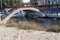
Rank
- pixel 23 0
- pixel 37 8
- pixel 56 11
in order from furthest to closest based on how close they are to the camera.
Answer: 1. pixel 23 0
2. pixel 56 11
3. pixel 37 8

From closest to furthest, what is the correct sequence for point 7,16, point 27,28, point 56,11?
point 27,28
point 7,16
point 56,11

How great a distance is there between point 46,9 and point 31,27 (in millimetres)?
25610

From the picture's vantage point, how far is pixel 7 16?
32375 millimetres

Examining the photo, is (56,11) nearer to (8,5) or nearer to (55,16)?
(55,16)

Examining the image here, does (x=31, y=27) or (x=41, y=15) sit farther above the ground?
(x=31, y=27)

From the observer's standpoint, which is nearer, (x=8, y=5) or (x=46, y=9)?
(x=46, y=9)

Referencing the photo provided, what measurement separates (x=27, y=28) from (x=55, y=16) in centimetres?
2562

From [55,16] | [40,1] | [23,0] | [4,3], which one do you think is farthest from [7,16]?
[40,1]

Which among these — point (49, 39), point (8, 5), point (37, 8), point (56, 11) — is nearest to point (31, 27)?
point (49, 39)

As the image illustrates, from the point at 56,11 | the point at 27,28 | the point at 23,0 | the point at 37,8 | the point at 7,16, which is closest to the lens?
the point at 27,28

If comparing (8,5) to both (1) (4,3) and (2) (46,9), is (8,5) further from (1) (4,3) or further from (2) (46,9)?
(2) (46,9)

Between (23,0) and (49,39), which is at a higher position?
(49,39)

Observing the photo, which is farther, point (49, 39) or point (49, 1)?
point (49, 1)

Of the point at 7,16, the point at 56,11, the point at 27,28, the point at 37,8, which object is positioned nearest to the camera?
the point at 27,28
